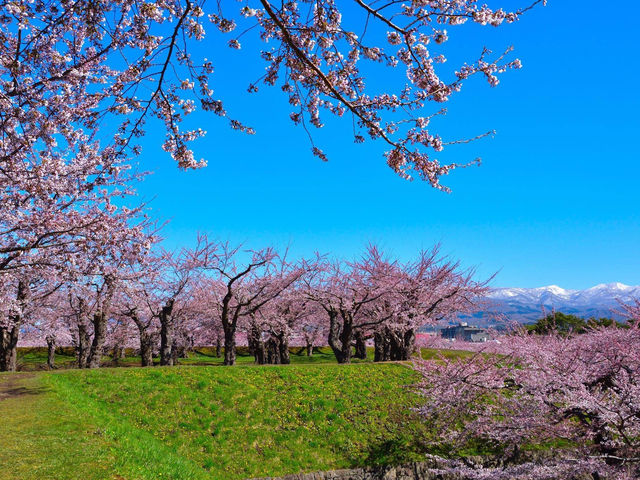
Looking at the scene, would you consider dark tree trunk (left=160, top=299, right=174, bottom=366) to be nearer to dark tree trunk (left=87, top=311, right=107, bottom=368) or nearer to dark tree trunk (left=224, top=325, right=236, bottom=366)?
dark tree trunk (left=87, top=311, right=107, bottom=368)

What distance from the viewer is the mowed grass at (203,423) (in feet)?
33.1

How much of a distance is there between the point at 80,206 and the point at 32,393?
26.7ft

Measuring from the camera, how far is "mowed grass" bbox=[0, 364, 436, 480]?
10.1 metres

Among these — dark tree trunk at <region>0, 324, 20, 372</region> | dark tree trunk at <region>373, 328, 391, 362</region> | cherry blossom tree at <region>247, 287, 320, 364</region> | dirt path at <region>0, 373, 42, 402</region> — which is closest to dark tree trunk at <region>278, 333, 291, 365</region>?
cherry blossom tree at <region>247, 287, 320, 364</region>

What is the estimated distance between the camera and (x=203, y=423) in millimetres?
15562

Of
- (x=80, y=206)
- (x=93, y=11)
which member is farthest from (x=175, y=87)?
(x=80, y=206)

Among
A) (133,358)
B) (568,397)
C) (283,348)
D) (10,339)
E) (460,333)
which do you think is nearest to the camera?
(568,397)

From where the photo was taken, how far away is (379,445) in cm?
1580

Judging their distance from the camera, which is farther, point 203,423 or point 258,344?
point 258,344

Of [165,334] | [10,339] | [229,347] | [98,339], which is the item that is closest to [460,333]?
[229,347]

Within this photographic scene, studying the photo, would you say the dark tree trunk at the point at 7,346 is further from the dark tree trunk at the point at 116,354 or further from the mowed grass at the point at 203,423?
the dark tree trunk at the point at 116,354

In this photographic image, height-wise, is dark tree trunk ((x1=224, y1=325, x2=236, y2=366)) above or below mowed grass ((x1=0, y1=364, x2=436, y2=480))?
above

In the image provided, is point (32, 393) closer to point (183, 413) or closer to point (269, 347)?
point (183, 413)

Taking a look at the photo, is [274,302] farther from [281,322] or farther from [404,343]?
[404,343]
